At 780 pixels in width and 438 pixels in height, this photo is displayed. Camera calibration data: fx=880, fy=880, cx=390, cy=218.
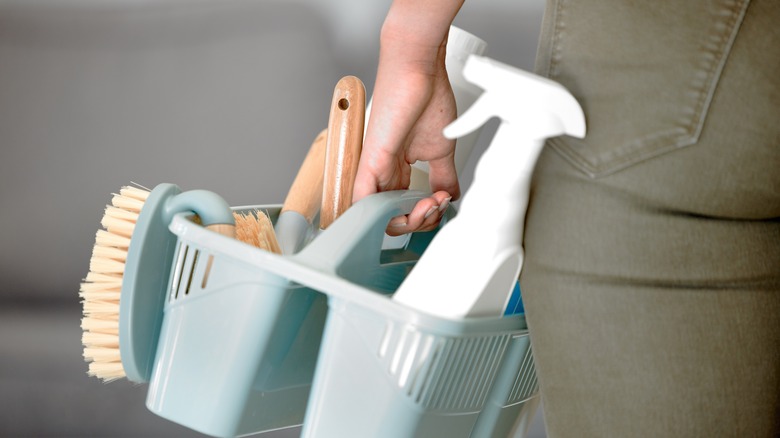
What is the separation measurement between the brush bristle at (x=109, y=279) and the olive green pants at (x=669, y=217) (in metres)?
0.36

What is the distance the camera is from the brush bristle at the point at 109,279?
0.70 m

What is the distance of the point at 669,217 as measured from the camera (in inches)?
19.5

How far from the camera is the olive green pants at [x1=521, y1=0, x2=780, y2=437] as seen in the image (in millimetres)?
473

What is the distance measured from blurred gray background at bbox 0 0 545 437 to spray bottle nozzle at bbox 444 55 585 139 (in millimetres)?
955

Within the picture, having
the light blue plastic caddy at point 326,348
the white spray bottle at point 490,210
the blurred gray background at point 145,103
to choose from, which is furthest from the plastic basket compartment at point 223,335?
the blurred gray background at point 145,103

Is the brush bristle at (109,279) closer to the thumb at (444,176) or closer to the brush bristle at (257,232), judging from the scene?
the brush bristle at (257,232)

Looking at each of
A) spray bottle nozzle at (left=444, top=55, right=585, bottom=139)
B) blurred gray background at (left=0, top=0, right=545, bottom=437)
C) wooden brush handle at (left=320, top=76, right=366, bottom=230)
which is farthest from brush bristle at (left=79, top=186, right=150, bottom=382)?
blurred gray background at (left=0, top=0, right=545, bottom=437)

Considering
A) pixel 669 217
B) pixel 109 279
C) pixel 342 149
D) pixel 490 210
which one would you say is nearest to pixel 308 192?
pixel 342 149

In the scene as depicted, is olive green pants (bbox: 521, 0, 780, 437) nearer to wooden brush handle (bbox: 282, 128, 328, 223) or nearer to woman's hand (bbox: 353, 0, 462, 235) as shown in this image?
woman's hand (bbox: 353, 0, 462, 235)

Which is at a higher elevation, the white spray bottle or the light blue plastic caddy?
Answer: the white spray bottle

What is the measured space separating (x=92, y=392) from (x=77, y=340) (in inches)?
4.6

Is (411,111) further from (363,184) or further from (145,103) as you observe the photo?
(145,103)

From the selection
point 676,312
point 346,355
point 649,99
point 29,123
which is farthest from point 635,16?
point 29,123

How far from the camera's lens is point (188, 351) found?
647 millimetres
